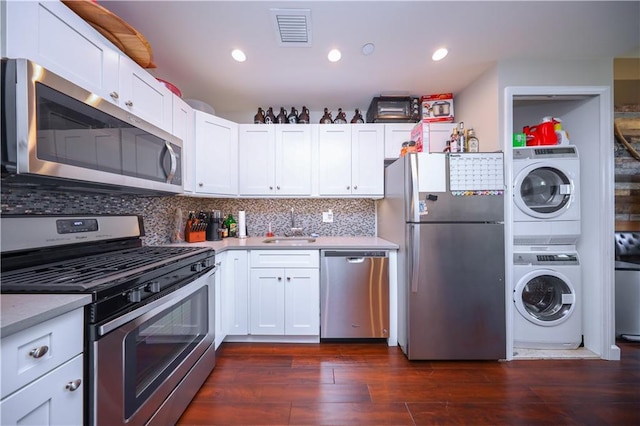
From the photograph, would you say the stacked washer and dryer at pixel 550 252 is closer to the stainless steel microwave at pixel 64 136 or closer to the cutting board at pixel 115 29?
the stainless steel microwave at pixel 64 136

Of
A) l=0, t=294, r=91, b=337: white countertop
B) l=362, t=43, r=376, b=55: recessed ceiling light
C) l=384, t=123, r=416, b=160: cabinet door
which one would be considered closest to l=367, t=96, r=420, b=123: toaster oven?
l=384, t=123, r=416, b=160: cabinet door

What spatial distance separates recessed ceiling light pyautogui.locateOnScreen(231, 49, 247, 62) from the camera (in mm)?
1900

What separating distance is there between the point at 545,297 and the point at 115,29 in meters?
3.75

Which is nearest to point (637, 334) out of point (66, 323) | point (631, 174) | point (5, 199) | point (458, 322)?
point (631, 174)

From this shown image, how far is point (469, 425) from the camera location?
1.34 metres

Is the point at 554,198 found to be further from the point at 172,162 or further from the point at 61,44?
the point at 61,44

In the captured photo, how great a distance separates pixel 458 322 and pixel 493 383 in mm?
419

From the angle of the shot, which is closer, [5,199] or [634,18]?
[5,199]

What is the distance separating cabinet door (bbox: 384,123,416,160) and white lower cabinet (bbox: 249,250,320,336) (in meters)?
1.36

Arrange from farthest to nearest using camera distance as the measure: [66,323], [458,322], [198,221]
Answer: [198,221] → [458,322] → [66,323]

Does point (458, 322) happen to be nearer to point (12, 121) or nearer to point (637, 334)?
point (637, 334)

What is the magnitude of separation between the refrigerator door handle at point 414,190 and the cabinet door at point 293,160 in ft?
3.63

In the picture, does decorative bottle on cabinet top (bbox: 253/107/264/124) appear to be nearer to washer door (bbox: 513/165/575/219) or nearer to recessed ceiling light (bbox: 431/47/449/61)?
recessed ceiling light (bbox: 431/47/449/61)

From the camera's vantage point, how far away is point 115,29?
1.31m
